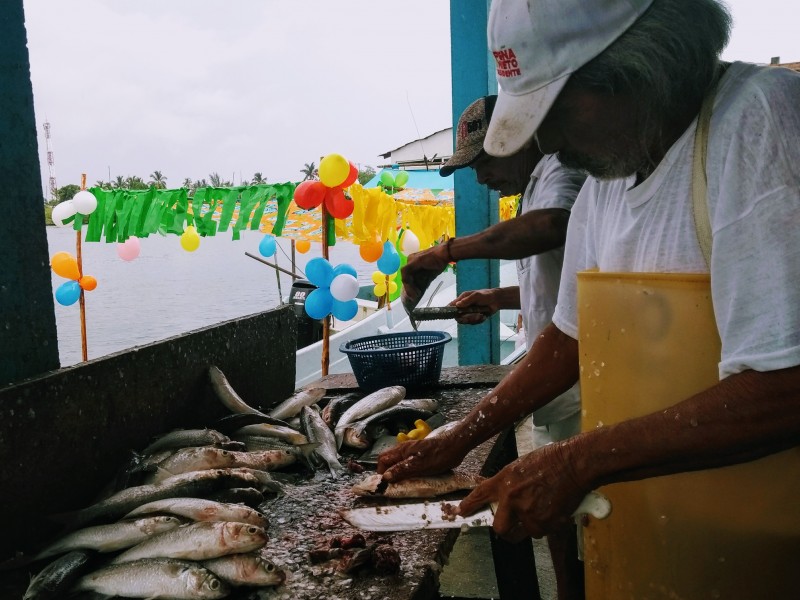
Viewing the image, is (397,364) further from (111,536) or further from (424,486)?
(111,536)

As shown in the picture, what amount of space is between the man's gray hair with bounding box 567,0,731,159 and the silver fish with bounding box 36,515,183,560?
200 cm

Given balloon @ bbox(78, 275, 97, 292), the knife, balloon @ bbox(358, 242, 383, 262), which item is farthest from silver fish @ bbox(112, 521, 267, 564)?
balloon @ bbox(78, 275, 97, 292)

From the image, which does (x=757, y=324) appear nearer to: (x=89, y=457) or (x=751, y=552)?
(x=751, y=552)

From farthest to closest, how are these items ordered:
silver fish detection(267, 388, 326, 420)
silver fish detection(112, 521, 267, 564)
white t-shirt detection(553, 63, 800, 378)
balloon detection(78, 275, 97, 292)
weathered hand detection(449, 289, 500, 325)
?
balloon detection(78, 275, 97, 292) < weathered hand detection(449, 289, 500, 325) < silver fish detection(267, 388, 326, 420) < silver fish detection(112, 521, 267, 564) < white t-shirt detection(553, 63, 800, 378)

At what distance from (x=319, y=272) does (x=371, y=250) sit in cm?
123

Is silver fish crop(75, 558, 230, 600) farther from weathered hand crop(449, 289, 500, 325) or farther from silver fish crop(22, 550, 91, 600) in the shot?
weathered hand crop(449, 289, 500, 325)

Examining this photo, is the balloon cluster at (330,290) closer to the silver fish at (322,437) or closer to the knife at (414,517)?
the silver fish at (322,437)

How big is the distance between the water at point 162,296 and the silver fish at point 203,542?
23.4ft

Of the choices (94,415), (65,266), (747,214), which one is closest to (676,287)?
(747,214)

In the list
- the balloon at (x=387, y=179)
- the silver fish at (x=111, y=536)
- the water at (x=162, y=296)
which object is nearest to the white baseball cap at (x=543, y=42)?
the silver fish at (x=111, y=536)

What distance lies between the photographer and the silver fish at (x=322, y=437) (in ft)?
9.44

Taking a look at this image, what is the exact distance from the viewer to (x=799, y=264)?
49.2 inches

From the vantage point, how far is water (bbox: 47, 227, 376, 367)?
16609 mm

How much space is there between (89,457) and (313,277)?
14.5 ft
